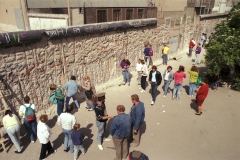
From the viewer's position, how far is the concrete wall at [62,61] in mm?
6145

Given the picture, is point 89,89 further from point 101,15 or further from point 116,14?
point 116,14

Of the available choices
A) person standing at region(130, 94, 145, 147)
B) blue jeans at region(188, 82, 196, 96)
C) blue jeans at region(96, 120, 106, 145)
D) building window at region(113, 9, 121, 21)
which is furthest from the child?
building window at region(113, 9, 121, 21)

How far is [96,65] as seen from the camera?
894 centimetres

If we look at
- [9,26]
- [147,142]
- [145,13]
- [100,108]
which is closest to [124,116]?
[100,108]

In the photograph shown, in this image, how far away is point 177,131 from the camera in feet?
21.8

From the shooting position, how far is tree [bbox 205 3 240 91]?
28.5ft

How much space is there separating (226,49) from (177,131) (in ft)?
15.3

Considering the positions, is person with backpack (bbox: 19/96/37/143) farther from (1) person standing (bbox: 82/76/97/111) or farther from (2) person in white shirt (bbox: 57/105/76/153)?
(1) person standing (bbox: 82/76/97/111)

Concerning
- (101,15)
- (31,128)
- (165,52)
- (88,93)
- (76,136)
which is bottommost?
(31,128)

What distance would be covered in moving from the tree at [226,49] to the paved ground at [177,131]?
1.29 meters

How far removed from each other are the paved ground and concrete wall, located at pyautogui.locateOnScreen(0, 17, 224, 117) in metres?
1.20

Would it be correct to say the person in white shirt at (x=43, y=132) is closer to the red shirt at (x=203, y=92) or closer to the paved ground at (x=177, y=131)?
the paved ground at (x=177, y=131)

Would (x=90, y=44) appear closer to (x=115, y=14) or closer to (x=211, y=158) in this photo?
(x=115, y=14)

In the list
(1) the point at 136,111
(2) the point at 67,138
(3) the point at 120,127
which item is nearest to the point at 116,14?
(1) the point at 136,111
